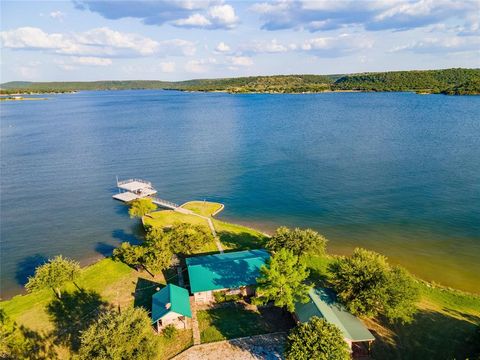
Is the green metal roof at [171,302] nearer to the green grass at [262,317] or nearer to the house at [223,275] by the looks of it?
the house at [223,275]

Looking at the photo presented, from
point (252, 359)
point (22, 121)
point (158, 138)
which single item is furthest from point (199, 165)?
point (22, 121)

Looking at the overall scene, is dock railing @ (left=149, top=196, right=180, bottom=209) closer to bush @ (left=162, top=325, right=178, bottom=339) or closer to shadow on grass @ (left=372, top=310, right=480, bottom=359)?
bush @ (left=162, top=325, right=178, bottom=339)

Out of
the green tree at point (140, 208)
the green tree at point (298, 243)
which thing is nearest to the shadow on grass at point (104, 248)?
the green tree at point (140, 208)

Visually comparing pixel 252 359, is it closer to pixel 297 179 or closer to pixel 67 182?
pixel 297 179

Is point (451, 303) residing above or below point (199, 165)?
below

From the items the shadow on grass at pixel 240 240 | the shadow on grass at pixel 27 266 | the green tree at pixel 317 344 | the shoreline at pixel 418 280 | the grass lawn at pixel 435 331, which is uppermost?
the green tree at pixel 317 344

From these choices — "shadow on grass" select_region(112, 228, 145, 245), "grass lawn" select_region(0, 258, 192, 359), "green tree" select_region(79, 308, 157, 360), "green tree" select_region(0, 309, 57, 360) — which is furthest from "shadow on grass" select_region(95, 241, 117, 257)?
"green tree" select_region(79, 308, 157, 360)
